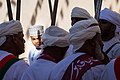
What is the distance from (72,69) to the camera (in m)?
2.54

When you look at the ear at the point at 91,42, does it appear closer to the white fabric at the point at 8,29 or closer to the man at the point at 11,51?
the man at the point at 11,51

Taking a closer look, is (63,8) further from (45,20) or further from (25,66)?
(25,66)

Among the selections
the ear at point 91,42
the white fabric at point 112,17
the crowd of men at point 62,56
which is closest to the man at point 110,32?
the white fabric at point 112,17

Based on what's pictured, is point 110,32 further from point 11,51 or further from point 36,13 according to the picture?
point 36,13

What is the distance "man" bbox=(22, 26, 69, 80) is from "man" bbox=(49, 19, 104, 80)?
9 centimetres

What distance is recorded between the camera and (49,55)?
2838mm

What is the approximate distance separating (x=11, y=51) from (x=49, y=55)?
0.47m

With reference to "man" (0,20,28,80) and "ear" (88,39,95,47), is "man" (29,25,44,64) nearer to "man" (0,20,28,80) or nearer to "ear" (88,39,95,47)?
"man" (0,20,28,80)

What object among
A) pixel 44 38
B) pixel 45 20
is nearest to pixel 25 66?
pixel 44 38

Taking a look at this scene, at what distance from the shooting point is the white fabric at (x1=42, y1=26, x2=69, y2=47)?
2873mm

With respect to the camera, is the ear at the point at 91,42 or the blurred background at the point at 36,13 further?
the blurred background at the point at 36,13

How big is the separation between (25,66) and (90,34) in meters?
0.67

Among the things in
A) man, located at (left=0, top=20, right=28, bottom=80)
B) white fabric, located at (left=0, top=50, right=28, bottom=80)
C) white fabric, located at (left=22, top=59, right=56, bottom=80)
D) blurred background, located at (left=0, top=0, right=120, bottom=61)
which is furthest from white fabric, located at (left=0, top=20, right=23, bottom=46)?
blurred background, located at (left=0, top=0, right=120, bottom=61)

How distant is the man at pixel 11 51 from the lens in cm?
289
